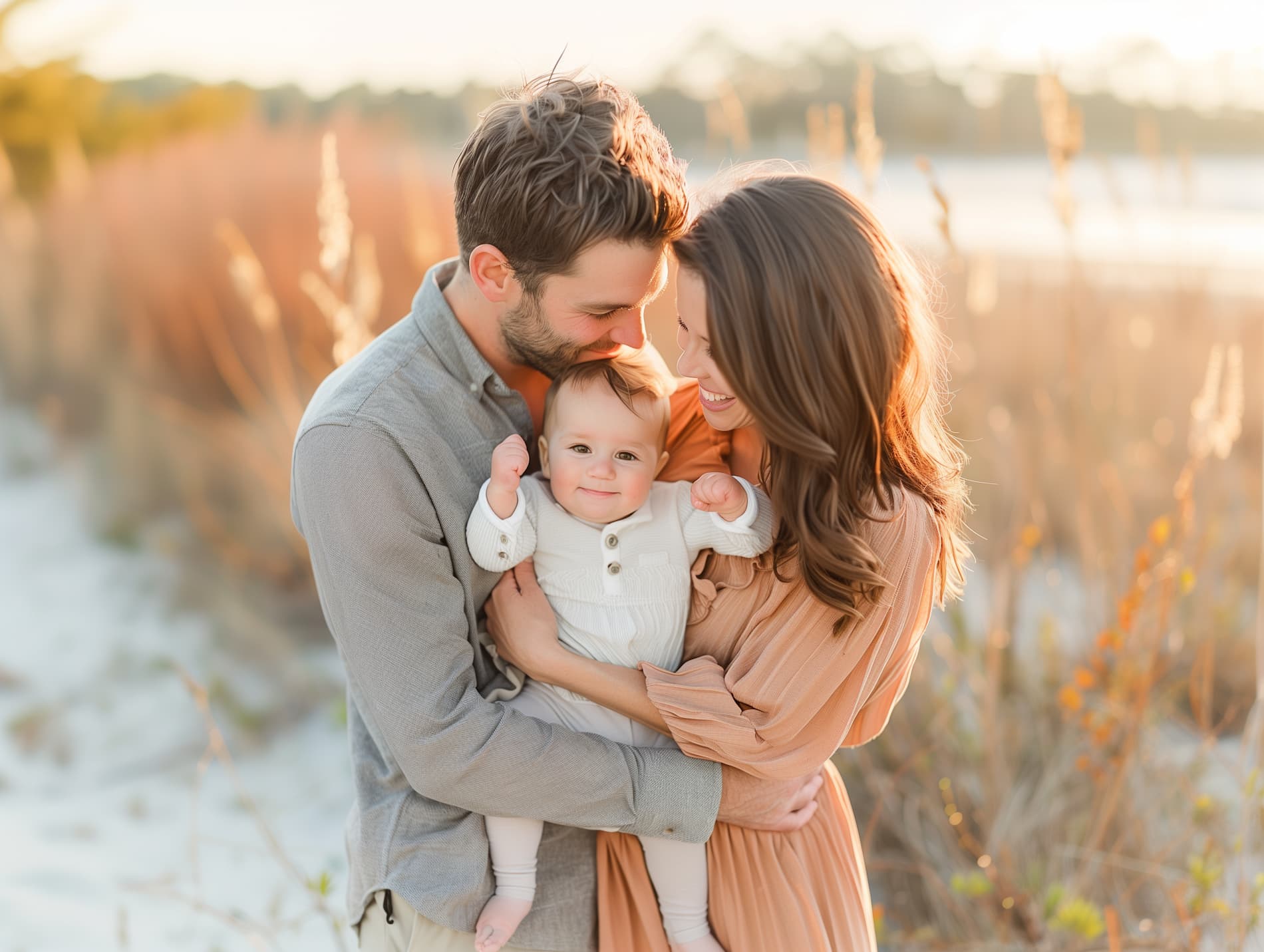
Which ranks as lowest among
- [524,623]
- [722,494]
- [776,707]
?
[776,707]

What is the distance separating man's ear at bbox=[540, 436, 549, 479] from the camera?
2062mm

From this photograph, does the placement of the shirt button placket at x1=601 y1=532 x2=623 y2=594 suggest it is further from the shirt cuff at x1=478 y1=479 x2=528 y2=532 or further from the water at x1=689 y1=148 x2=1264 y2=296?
the water at x1=689 y1=148 x2=1264 y2=296

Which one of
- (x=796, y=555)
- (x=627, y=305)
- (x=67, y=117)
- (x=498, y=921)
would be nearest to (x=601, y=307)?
(x=627, y=305)

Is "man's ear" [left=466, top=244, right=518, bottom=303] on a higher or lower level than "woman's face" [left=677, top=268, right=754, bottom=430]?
higher

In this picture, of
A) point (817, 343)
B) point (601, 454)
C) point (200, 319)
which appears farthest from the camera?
point (200, 319)

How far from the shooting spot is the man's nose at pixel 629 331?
2066mm

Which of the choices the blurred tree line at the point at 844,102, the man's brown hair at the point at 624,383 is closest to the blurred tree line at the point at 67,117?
the blurred tree line at the point at 844,102

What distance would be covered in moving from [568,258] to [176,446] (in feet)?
13.1

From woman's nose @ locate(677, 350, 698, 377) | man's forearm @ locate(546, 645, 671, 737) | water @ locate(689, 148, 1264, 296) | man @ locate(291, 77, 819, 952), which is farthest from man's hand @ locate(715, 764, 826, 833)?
water @ locate(689, 148, 1264, 296)

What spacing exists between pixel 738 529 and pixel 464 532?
1.61 feet

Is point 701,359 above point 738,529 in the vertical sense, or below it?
above

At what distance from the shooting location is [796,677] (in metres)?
1.82

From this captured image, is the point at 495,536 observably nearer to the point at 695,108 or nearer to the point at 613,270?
the point at 613,270

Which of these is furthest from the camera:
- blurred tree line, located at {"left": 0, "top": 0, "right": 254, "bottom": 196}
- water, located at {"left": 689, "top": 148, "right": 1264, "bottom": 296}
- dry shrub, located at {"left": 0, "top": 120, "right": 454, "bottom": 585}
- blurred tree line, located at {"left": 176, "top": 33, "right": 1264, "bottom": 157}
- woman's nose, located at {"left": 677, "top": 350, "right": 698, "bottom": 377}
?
blurred tree line, located at {"left": 0, "top": 0, "right": 254, "bottom": 196}
